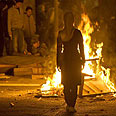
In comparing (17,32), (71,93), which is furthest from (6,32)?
(71,93)

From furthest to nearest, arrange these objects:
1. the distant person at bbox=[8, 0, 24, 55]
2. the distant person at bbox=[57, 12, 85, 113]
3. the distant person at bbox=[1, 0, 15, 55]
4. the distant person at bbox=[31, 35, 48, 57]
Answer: the distant person at bbox=[31, 35, 48, 57], the distant person at bbox=[1, 0, 15, 55], the distant person at bbox=[8, 0, 24, 55], the distant person at bbox=[57, 12, 85, 113]

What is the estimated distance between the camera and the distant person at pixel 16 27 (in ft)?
48.2

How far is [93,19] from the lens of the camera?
22078mm

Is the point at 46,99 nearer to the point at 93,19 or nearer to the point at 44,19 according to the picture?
the point at 44,19

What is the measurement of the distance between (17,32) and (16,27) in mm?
232

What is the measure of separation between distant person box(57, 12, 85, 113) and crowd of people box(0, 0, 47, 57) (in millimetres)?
7220

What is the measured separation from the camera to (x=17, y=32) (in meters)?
15.1

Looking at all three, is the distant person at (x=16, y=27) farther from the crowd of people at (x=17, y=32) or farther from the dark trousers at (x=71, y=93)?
the dark trousers at (x=71, y=93)

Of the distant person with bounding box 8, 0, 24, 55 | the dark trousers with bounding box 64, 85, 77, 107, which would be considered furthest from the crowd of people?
the dark trousers with bounding box 64, 85, 77, 107

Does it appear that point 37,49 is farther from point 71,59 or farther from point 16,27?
Result: point 71,59

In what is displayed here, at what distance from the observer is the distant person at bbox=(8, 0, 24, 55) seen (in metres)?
14.7

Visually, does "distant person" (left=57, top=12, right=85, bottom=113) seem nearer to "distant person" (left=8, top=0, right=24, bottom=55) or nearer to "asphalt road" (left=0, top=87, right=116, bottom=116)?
"asphalt road" (left=0, top=87, right=116, bottom=116)

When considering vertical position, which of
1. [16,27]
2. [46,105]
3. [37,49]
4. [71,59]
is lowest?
[46,105]

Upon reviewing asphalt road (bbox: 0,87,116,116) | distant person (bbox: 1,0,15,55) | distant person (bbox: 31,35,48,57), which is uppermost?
distant person (bbox: 1,0,15,55)
